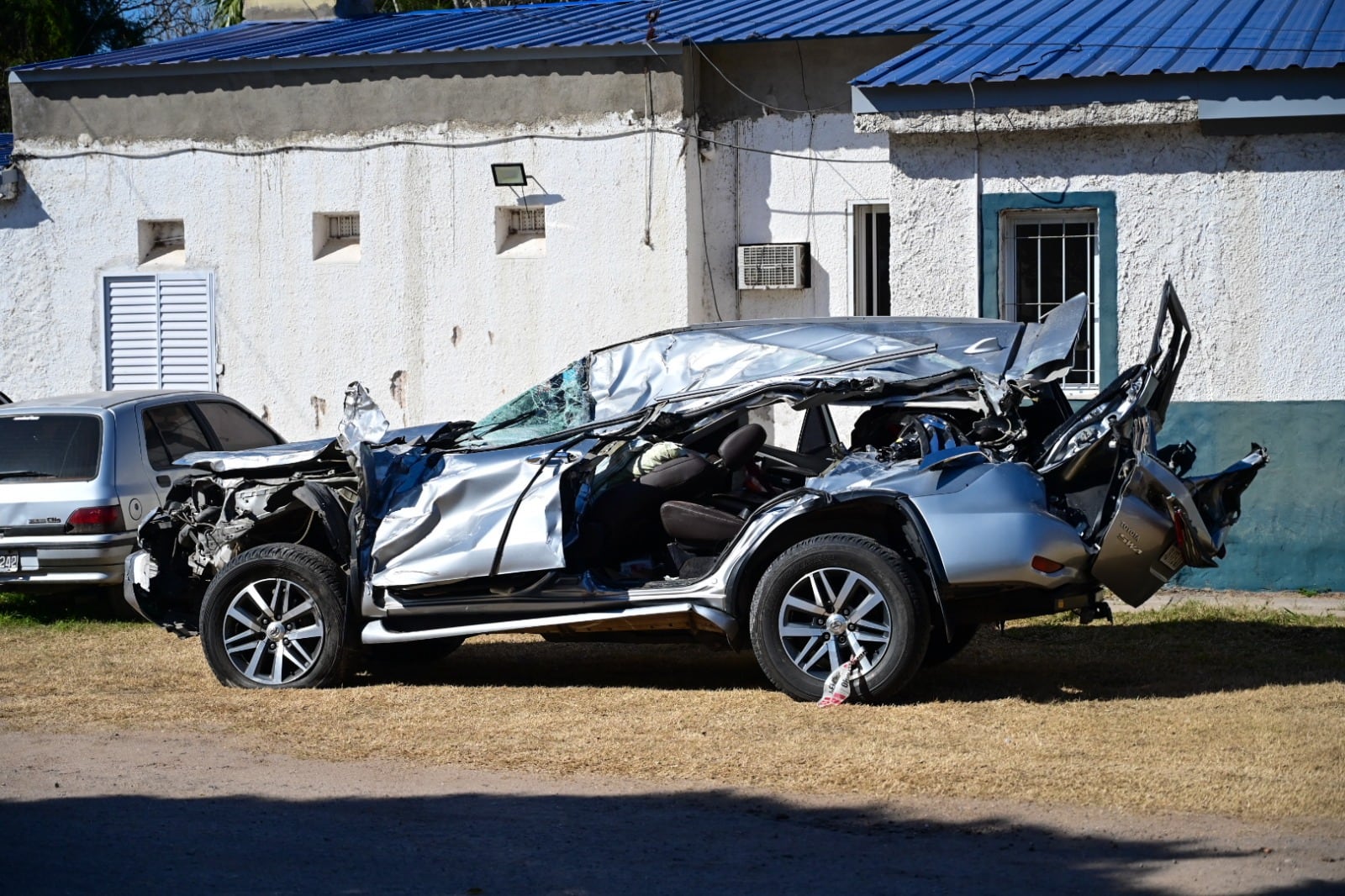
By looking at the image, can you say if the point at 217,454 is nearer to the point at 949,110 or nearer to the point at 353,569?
the point at 353,569

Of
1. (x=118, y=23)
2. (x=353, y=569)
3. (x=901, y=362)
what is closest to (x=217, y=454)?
(x=353, y=569)

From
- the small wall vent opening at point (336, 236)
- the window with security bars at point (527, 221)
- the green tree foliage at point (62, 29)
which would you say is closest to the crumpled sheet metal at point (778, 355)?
the window with security bars at point (527, 221)

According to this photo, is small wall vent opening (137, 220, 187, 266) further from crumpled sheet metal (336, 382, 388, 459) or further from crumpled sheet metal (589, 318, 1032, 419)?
crumpled sheet metal (589, 318, 1032, 419)

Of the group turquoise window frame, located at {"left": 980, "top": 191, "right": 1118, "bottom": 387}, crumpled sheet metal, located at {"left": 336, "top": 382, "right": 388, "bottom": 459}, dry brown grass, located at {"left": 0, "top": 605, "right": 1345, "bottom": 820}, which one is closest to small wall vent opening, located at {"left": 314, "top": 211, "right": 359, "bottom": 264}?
dry brown grass, located at {"left": 0, "top": 605, "right": 1345, "bottom": 820}

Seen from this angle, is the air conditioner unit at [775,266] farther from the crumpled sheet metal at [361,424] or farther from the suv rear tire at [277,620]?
the suv rear tire at [277,620]

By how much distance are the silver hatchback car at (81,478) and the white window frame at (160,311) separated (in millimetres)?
3643

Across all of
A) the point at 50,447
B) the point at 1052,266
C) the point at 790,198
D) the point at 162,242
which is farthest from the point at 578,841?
the point at 162,242

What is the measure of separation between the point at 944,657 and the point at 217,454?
4128 millimetres

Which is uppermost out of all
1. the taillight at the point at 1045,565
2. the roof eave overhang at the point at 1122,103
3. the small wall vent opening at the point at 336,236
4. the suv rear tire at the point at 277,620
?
the roof eave overhang at the point at 1122,103

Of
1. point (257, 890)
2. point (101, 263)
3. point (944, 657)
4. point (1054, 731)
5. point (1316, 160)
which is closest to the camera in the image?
point (257, 890)

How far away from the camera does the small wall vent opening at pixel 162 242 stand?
15578mm

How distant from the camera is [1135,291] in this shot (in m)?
11.6

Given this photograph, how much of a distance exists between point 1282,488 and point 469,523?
20.5 feet

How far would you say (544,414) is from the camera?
28.6 ft
